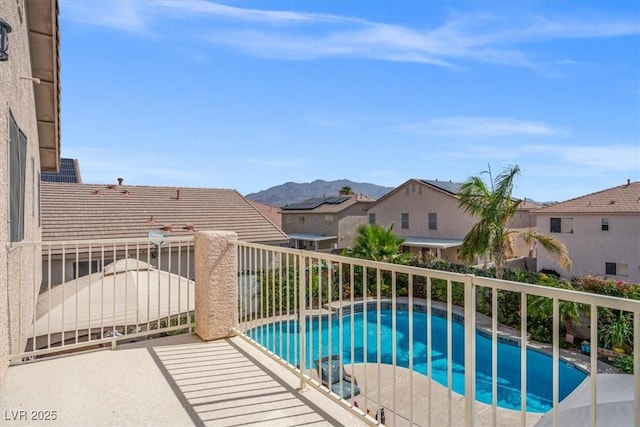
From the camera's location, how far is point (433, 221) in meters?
26.8

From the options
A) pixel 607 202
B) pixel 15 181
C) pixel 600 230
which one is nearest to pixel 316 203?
pixel 600 230

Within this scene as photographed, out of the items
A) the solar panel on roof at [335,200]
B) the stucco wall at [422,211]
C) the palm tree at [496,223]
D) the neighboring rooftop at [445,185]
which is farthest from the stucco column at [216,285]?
the solar panel on roof at [335,200]

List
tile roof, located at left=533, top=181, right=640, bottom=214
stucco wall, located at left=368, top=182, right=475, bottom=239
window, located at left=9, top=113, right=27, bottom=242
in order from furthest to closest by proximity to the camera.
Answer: stucco wall, located at left=368, top=182, right=475, bottom=239 → tile roof, located at left=533, top=181, right=640, bottom=214 → window, located at left=9, top=113, right=27, bottom=242

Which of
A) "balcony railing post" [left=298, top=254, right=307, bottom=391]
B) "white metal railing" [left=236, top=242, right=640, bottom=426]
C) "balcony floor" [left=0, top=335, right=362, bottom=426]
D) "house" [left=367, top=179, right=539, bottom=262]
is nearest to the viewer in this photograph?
"white metal railing" [left=236, top=242, right=640, bottom=426]

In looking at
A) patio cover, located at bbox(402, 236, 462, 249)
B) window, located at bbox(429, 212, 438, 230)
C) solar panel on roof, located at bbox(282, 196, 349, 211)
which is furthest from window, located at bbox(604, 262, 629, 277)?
solar panel on roof, located at bbox(282, 196, 349, 211)

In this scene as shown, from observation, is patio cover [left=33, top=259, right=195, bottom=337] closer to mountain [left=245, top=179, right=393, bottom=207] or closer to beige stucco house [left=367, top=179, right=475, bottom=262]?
beige stucco house [left=367, top=179, right=475, bottom=262]

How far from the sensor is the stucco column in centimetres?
472

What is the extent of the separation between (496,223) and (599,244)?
1035 cm

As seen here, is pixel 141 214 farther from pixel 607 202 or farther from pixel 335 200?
pixel 607 202

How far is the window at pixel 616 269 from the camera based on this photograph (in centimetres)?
2098

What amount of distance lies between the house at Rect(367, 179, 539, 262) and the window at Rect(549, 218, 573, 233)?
7.47 ft

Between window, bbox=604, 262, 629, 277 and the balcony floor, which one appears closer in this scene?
the balcony floor

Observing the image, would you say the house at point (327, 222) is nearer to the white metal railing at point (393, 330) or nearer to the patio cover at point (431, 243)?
the patio cover at point (431, 243)

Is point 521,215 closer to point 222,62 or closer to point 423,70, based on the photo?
point 423,70
